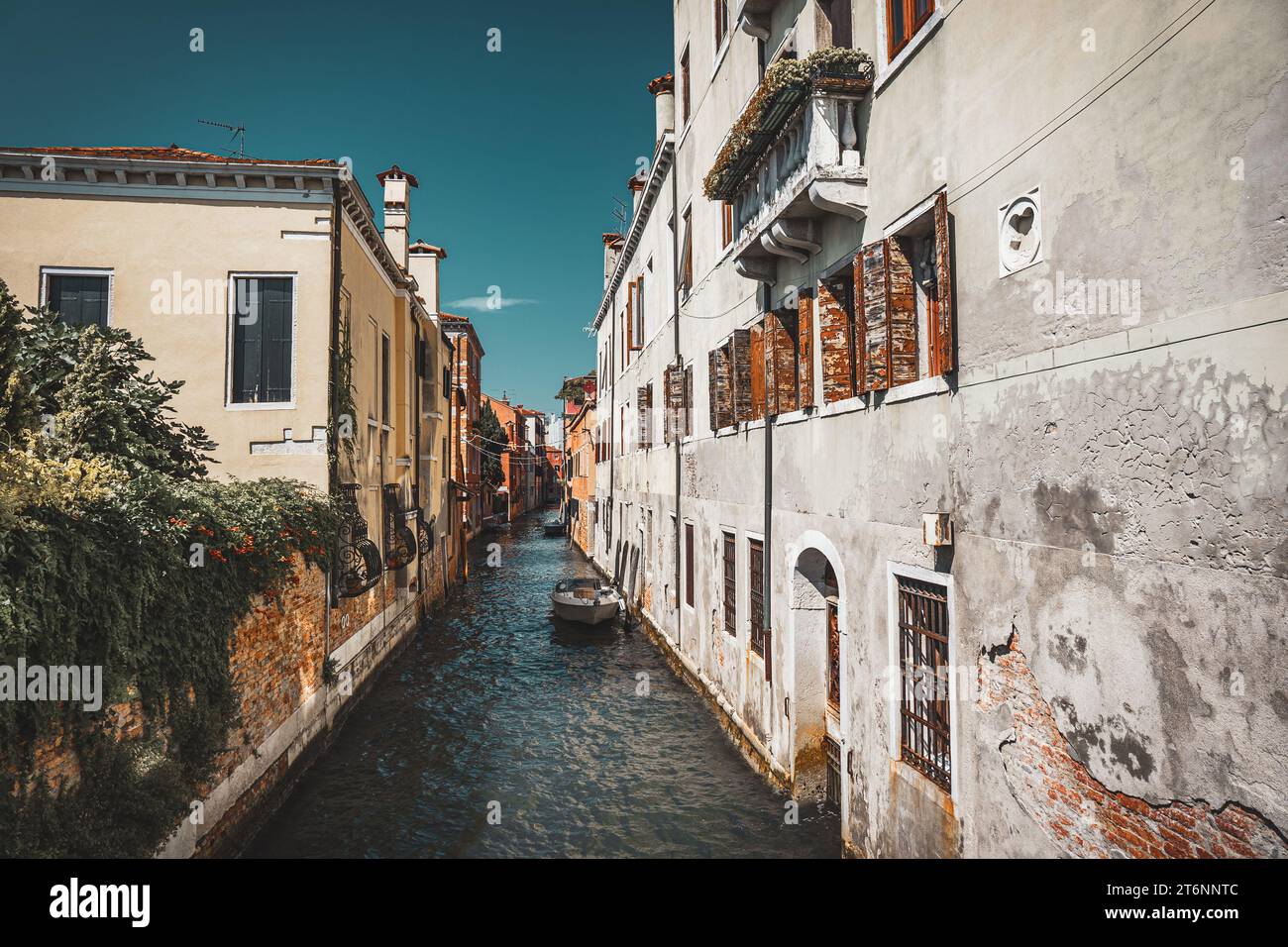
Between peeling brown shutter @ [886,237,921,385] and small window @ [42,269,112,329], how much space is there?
11032mm

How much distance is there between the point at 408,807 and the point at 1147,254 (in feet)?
29.5

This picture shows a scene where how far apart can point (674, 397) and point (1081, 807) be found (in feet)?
35.6

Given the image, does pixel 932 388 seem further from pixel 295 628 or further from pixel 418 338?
pixel 418 338

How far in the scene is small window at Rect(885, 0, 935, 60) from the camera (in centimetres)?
545

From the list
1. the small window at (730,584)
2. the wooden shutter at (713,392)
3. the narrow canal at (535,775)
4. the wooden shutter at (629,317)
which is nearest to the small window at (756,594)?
the small window at (730,584)

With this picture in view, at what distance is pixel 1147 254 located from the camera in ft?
11.1

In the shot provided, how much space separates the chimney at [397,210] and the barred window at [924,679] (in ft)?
54.3

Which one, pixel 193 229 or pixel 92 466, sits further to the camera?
pixel 193 229

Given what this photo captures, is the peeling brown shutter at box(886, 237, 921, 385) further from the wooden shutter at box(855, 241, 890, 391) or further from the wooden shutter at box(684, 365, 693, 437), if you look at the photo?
the wooden shutter at box(684, 365, 693, 437)

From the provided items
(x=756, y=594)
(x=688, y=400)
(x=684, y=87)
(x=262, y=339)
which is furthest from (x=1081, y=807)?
(x=684, y=87)

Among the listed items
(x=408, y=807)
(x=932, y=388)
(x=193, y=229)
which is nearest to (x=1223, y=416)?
(x=932, y=388)

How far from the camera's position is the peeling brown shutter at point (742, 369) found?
31.3 ft

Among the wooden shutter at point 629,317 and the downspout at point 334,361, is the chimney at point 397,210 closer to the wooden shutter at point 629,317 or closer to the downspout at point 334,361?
the wooden shutter at point 629,317

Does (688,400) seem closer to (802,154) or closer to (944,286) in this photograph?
(802,154)
